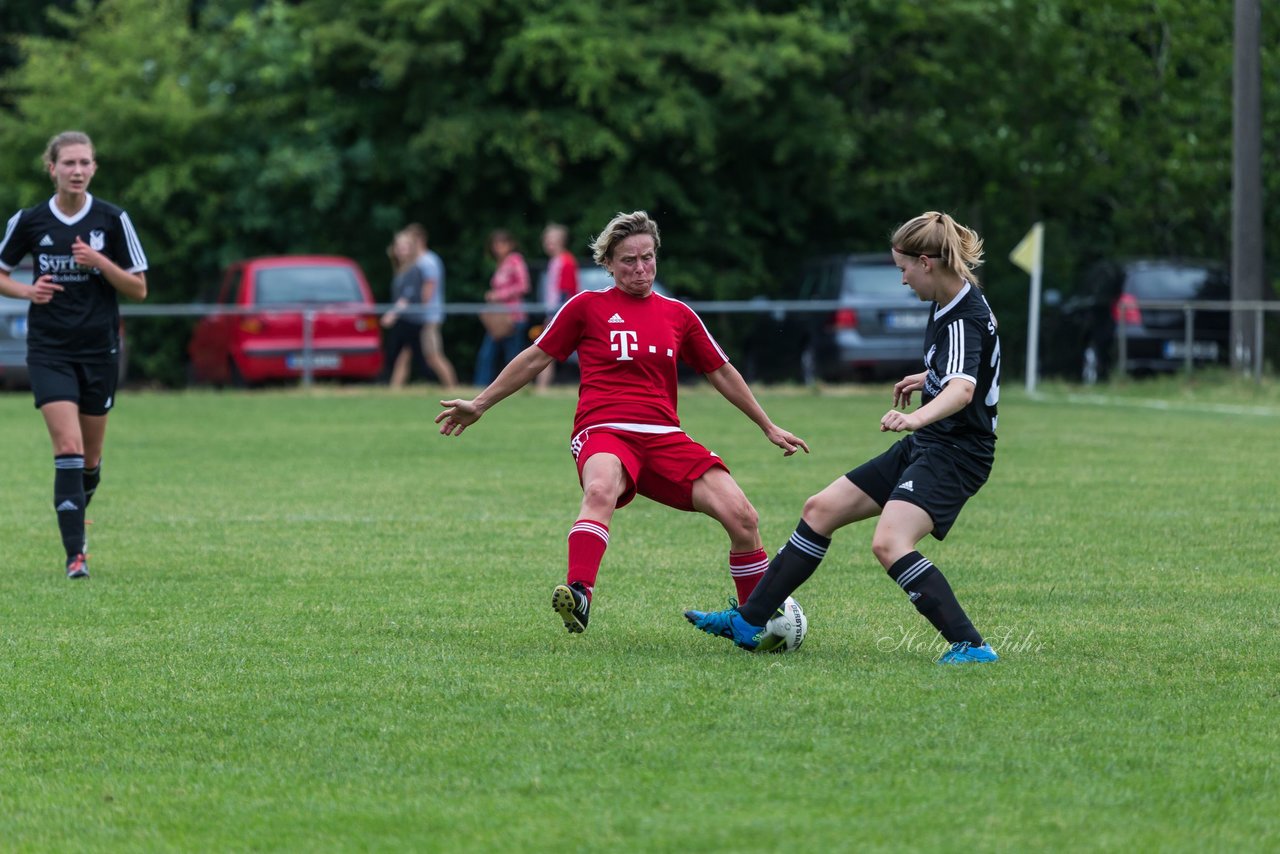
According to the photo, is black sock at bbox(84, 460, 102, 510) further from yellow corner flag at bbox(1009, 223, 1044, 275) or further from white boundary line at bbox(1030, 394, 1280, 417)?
yellow corner flag at bbox(1009, 223, 1044, 275)

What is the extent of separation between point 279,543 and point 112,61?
23.2 meters

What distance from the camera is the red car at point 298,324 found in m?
23.8

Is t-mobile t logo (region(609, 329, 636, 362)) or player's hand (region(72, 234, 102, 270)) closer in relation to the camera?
t-mobile t logo (region(609, 329, 636, 362))

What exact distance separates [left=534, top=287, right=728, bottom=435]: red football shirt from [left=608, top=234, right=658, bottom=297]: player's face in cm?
9

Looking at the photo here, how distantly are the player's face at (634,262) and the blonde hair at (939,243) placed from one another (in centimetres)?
95

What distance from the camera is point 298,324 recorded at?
2377cm

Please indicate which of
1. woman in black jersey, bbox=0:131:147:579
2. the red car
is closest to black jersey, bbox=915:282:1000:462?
woman in black jersey, bbox=0:131:147:579

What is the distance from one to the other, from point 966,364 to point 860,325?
56.8 ft

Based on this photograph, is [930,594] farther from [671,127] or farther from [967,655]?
[671,127]

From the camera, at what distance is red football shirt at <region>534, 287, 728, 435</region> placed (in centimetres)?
717

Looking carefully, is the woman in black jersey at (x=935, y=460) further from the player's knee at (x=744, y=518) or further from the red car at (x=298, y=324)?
the red car at (x=298, y=324)

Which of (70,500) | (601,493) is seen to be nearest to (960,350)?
(601,493)

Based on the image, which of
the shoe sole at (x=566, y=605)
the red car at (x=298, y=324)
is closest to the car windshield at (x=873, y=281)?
the red car at (x=298, y=324)

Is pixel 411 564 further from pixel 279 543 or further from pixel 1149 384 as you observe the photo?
pixel 1149 384
